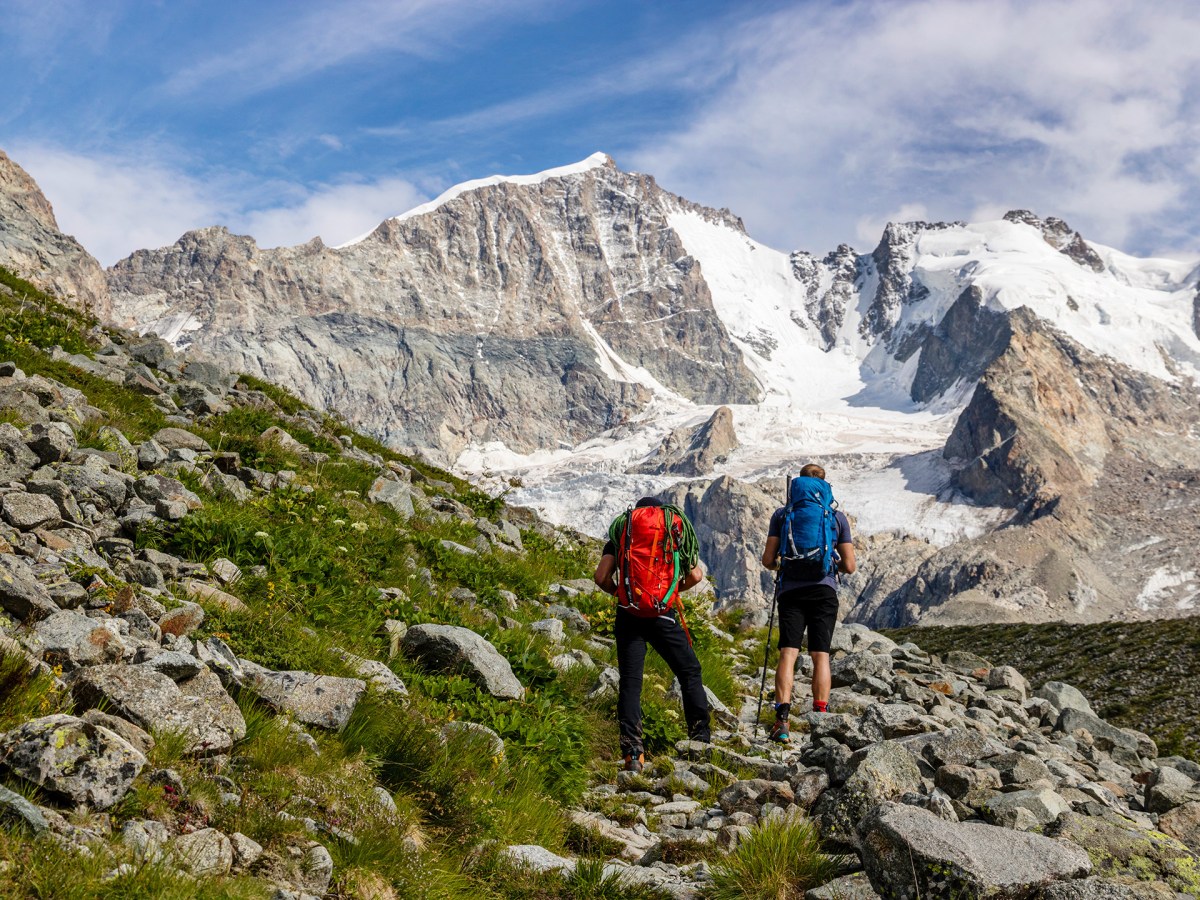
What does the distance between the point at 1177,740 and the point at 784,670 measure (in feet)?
41.1

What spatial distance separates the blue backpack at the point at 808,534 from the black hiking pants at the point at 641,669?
6.95ft

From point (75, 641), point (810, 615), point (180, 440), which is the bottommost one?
point (810, 615)

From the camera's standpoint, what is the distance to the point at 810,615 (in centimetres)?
1030

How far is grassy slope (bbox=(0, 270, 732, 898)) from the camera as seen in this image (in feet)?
13.3

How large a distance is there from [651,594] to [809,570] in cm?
266

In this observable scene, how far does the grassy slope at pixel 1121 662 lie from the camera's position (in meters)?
18.5

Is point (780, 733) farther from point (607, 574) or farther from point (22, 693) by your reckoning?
point (22, 693)

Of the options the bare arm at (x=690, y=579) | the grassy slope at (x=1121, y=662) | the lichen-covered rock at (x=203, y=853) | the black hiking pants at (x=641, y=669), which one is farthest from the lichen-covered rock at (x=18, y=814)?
the grassy slope at (x=1121, y=662)

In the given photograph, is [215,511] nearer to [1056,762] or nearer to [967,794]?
[967,794]

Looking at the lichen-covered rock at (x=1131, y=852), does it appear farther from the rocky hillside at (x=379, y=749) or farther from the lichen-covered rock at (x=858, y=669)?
the lichen-covered rock at (x=858, y=669)

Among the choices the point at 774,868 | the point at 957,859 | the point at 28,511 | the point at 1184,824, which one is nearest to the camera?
the point at 957,859

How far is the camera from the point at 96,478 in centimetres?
823

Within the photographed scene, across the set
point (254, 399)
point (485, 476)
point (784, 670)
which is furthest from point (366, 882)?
point (254, 399)

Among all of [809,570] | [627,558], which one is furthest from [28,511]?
[809,570]
